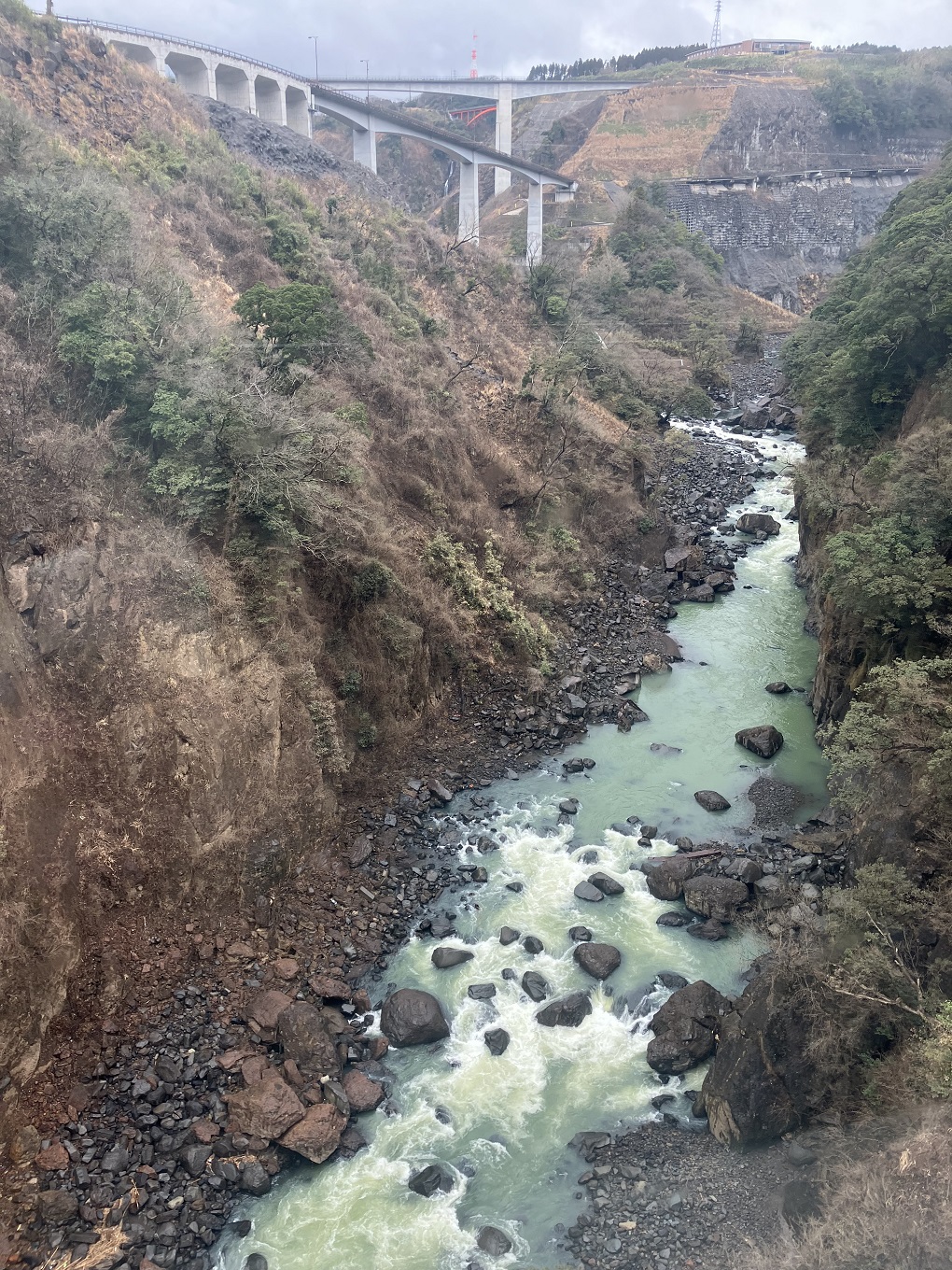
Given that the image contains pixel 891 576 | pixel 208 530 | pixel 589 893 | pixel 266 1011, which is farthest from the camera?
pixel 208 530

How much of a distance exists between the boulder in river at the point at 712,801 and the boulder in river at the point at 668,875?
94.8 inches

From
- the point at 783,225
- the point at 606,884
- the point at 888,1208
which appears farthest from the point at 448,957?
the point at 783,225

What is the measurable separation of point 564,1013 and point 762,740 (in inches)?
412

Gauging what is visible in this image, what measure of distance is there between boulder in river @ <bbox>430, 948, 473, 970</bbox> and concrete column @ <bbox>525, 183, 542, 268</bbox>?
54.1 m

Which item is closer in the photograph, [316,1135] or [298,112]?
[316,1135]

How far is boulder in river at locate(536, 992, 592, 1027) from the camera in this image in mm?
15719

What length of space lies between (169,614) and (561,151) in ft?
272

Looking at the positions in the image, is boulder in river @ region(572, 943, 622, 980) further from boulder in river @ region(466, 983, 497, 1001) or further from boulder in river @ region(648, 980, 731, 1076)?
boulder in river @ region(466, 983, 497, 1001)

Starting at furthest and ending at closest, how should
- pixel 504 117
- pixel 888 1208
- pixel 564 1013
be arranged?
pixel 504 117 < pixel 564 1013 < pixel 888 1208

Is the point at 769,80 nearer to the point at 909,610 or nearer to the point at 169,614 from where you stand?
the point at 909,610

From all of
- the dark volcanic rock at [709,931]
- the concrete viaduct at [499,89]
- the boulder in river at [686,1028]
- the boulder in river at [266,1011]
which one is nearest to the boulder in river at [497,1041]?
the boulder in river at [686,1028]

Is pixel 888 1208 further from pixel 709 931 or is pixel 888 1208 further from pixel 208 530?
pixel 208 530

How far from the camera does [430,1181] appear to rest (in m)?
13.1

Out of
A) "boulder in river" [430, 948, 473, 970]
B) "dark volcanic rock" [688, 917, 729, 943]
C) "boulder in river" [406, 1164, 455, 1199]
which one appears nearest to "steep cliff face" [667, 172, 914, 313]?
"dark volcanic rock" [688, 917, 729, 943]
